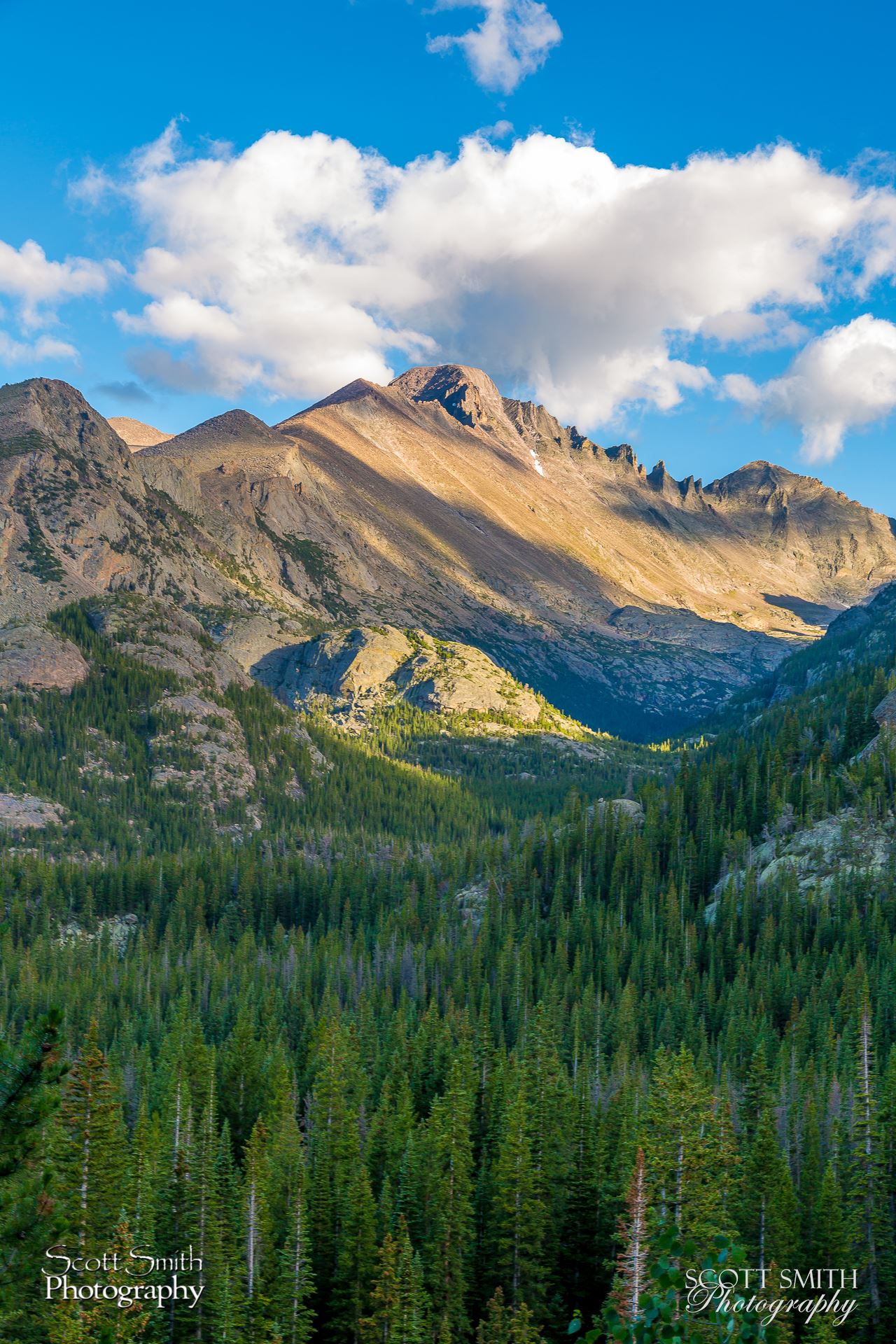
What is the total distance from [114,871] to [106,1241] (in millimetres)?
139274

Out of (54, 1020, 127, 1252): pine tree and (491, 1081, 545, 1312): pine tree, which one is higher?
(54, 1020, 127, 1252): pine tree

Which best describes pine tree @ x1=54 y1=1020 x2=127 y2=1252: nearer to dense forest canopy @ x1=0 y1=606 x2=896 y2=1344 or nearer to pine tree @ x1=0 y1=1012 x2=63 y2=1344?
dense forest canopy @ x1=0 y1=606 x2=896 y2=1344

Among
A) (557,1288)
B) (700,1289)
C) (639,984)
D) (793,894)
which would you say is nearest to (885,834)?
(793,894)

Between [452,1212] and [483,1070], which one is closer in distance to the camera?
[452,1212]

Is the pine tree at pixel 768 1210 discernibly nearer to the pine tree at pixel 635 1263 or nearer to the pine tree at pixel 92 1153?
the pine tree at pixel 635 1263

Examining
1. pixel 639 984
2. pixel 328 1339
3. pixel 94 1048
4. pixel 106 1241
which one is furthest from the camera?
pixel 639 984

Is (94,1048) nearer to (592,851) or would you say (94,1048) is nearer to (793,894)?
→ (793,894)

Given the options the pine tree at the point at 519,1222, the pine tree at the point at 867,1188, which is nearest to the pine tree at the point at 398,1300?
the pine tree at the point at 519,1222

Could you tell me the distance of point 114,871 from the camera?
173 m

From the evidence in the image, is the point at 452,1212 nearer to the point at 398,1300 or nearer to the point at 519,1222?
the point at 519,1222

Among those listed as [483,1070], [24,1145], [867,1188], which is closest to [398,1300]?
[867,1188]

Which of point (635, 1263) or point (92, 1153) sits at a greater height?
point (635, 1263)

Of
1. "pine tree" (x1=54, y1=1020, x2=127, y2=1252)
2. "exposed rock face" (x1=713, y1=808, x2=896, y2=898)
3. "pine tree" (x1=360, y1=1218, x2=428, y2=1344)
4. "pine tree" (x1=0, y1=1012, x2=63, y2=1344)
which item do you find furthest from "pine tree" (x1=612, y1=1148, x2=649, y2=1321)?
"exposed rock face" (x1=713, y1=808, x2=896, y2=898)

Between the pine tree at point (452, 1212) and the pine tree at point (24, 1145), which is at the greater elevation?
the pine tree at point (24, 1145)
